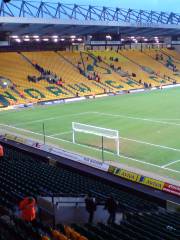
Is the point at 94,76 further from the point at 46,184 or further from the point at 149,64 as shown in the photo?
the point at 46,184

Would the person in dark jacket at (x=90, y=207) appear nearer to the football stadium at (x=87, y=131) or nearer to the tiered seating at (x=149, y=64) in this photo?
the football stadium at (x=87, y=131)

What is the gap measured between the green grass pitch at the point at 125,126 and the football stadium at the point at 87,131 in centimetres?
8

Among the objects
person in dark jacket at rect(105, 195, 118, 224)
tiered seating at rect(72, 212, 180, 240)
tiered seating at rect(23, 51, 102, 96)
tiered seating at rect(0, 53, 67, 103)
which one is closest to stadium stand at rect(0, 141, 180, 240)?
tiered seating at rect(72, 212, 180, 240)

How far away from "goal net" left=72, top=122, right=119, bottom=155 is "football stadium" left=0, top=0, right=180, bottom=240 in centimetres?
7

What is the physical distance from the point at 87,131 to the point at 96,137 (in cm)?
264

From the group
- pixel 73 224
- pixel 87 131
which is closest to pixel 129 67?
pixel 87 131

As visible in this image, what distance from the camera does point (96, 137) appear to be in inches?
1019

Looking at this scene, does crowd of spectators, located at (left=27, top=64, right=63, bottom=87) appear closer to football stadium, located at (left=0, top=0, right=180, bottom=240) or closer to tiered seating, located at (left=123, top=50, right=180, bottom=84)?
football stadium, located at (left=0, top=0, right=180, bottom=240)

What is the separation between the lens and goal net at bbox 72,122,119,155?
21847mm

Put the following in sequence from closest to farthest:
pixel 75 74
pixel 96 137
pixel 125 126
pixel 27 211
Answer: pixel 27 211, pixel 96 137, pixel 125 126, pixel 75 74

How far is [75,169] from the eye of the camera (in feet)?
60.4

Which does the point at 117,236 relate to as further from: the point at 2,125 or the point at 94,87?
the point at 94,87

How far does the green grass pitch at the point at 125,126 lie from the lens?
20.6m

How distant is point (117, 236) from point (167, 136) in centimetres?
1748
